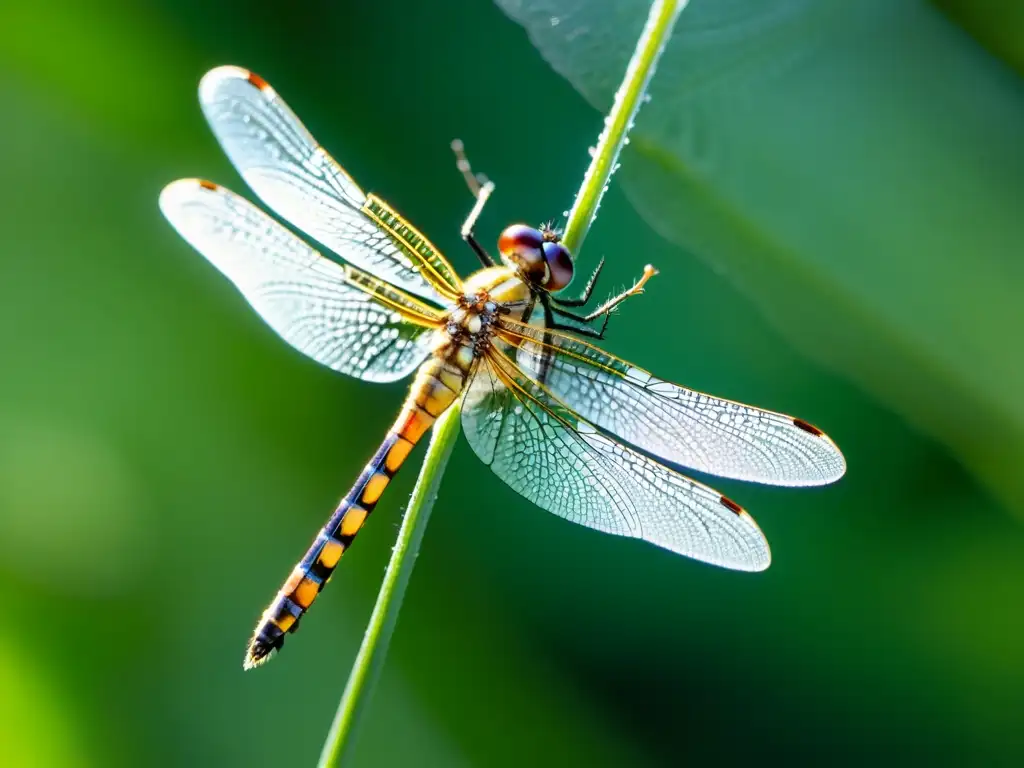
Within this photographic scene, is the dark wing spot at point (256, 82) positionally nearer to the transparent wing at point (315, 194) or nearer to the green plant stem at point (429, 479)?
the transparent wing at point (315, 194)

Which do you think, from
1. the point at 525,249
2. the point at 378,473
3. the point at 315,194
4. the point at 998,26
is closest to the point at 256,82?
the point at 315,194

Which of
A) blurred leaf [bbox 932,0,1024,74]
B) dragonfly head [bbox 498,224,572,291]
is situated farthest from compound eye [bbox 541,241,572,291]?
blurred leaf [bbox 932,0,1024,74]

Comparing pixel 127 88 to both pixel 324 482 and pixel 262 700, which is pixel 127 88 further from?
pixel 262 700

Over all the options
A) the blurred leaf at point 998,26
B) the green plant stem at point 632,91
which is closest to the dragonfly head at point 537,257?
the green plant stem at point 632,91

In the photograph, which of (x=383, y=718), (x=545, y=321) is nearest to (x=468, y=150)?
(x=545, y=321)

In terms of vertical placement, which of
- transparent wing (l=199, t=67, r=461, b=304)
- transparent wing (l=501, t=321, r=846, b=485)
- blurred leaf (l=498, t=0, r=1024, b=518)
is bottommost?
transparent wing (l=501, t=321, r=846, b=485)

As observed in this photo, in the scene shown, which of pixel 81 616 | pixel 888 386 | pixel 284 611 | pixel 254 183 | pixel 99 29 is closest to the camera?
pixel 284 611

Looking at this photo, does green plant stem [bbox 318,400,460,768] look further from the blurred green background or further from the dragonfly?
the blurred green background
